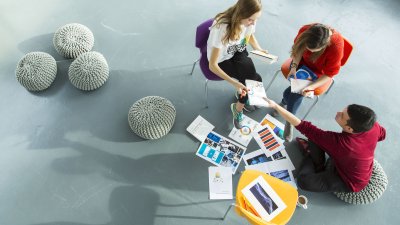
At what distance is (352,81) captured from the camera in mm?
3461

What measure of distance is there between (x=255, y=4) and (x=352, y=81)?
2021mm

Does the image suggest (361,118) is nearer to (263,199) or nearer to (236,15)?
(263,199)

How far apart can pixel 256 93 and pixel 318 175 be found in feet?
3.06

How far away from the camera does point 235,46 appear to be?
2.64m

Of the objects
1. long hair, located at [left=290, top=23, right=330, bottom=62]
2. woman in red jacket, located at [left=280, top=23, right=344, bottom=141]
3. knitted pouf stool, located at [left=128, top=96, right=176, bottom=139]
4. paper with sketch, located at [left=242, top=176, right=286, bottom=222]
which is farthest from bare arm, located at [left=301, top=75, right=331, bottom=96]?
knitted pouf stool, located at [left=128, top=96, right=176, bottom=139]

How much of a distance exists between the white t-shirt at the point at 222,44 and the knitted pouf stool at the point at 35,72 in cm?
189

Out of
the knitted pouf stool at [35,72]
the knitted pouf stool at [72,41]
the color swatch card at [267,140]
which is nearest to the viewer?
the color swatch card at [267,140]

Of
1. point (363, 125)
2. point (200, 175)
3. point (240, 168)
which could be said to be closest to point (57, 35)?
point (200, 175)

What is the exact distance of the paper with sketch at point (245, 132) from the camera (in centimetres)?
299

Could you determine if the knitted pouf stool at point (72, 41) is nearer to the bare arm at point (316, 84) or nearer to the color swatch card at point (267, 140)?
the color swatch card at point (267, 140)

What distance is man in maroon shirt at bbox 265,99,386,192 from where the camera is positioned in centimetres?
206

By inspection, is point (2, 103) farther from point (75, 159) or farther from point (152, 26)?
point (152, 26)

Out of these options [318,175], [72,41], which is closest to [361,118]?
[318,175]

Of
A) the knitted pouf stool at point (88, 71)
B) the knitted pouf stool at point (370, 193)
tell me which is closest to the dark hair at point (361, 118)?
the knitted pouf stool at point (370, 193)
